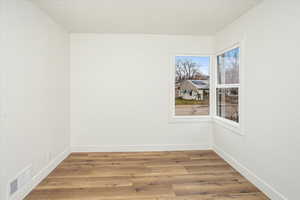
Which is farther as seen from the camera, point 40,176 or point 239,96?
point 239,96

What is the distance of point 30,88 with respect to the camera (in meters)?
2.18

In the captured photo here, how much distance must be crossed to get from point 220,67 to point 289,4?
1730mm

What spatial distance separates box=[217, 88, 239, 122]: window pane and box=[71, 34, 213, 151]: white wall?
33.5 inches

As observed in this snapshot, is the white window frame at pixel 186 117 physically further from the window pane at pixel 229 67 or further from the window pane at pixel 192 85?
the window pane at pixel 229 67

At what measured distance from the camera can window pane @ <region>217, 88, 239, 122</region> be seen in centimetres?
292

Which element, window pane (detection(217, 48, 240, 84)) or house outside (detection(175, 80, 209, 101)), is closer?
window pane (detection(217, 48, 240, 84))

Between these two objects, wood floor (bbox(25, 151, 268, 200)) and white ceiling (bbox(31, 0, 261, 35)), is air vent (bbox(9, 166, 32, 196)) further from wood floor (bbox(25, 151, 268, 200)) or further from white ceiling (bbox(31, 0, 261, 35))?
white ceiling (bbox(31, 0, 261, 35))

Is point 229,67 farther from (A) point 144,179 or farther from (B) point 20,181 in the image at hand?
(B) point 20,181

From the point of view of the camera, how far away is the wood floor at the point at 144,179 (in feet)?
6.97

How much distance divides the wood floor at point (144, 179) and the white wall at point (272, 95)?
39 cm

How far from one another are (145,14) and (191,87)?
5.97 feet

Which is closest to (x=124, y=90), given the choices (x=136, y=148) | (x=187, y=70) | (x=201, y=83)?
(x=136, y=148)

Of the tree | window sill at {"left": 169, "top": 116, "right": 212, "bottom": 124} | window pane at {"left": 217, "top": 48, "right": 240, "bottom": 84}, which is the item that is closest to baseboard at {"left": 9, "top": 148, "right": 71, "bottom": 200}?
window sill at {"left": 169, "top": 116, "right": 212, "bottom": 124}

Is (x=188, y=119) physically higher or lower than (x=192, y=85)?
lower
